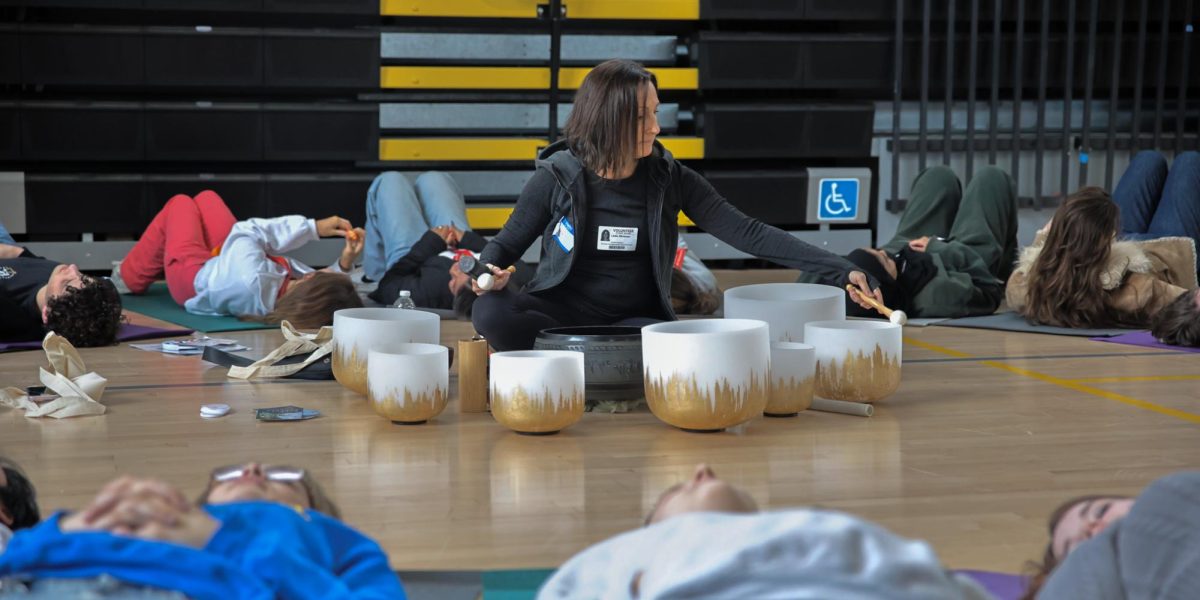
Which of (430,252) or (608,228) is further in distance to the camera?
(430,252)

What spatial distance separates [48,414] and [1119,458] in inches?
86.8

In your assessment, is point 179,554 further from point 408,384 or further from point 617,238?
point 617,238

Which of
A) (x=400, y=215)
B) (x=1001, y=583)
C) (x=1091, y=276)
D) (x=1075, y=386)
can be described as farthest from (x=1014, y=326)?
(x=1001, y=583)

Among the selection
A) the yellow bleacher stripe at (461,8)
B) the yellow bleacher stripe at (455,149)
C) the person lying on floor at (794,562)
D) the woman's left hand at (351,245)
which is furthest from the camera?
the yellow bleacher stripe at (455,149)

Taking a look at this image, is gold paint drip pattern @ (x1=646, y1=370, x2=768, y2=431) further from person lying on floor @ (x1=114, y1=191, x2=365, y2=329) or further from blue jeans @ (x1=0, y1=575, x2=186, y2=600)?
person lying on floor @ (x1=114, y1=191, x2=365, y2=329)

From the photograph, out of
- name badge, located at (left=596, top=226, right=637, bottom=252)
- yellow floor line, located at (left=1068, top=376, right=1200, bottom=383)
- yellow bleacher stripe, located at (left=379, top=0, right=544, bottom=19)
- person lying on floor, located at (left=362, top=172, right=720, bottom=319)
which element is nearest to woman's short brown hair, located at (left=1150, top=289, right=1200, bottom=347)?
yellow floor line, located at (left=1068, top=376, right=1200, bottom=383)

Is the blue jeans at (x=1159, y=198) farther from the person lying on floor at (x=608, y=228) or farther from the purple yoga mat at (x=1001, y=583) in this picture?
the purple yoga mat at (x=1001, y=583)

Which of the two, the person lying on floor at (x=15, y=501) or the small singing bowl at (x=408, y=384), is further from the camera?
the small singing bowl at (x=408, y=384)

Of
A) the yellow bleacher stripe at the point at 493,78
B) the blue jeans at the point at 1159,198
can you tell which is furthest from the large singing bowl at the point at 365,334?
the yellow bleacher stripe at the point at 493,78

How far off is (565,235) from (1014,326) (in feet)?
6.21

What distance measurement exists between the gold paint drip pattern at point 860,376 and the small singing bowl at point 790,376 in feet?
0.29

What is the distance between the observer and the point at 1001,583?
5.50 feet

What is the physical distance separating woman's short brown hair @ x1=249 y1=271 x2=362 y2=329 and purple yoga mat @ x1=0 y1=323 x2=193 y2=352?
0.35 metres

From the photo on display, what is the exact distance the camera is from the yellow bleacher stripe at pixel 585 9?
649 centimetres
